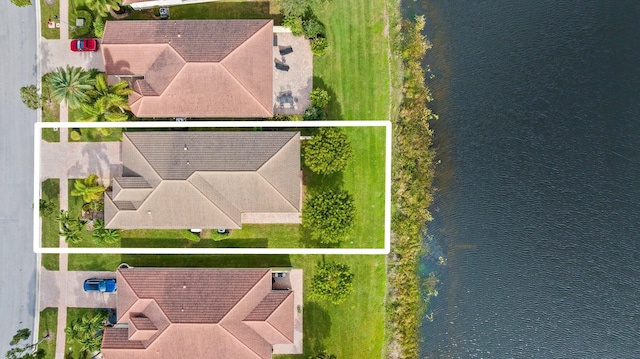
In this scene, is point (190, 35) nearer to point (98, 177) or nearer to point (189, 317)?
point (98, 177)

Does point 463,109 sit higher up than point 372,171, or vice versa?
point 463,109

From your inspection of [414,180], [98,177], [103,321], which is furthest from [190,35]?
[103,321]

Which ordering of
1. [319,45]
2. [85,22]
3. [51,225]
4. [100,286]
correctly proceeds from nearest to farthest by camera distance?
→ 1. [319,45]
2. [100,286]
3. [85,22]
4. [51,225]

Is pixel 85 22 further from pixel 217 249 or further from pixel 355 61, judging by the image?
pixel 355 61

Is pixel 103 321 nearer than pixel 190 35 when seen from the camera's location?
No

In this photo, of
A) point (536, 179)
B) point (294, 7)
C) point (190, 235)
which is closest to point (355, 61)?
point (294, 7)

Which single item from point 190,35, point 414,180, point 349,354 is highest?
A: point 190,35

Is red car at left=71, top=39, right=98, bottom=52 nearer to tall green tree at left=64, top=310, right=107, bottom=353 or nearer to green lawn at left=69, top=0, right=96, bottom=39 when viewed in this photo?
green lawn at left=69, top=0, right=96, bottom=39
